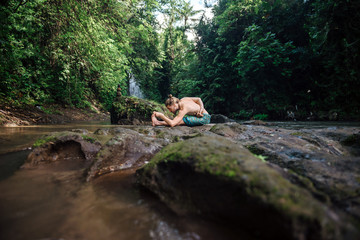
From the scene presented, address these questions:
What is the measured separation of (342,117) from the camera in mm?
6930

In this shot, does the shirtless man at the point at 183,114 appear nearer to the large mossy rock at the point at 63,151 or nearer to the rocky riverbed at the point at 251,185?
the large mossy rock at the point at 63,151

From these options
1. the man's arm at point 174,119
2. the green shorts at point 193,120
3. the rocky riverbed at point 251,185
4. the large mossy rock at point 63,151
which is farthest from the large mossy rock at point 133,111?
the rocky riverbed at point 251,185

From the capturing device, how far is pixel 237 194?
0.90 m

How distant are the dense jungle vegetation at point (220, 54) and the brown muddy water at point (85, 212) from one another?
428 cm

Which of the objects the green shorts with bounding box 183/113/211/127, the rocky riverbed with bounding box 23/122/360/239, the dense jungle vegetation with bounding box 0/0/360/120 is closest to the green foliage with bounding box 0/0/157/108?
the dense jungle vegetation with bounding box 0/0/360/120

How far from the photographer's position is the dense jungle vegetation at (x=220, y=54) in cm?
443

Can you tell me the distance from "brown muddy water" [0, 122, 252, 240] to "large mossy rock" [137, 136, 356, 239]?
88 millimetres

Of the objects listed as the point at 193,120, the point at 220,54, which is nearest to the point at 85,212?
the point at 193,120

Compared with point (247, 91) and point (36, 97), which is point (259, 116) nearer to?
point (247, 91)

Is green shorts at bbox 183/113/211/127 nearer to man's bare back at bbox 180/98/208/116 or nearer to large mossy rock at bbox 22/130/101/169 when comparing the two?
man's bare back at bbox 180/98/208/116

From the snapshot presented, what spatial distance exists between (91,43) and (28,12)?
1.55m

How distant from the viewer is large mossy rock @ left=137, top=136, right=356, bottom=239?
27.9 inches

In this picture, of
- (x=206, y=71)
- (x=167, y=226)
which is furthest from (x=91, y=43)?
(x=206, y=71)

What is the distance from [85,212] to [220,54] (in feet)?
47.1
